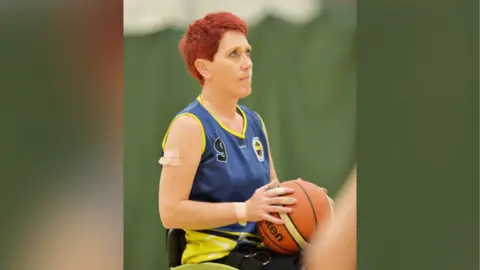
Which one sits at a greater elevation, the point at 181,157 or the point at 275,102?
the point at 275,102

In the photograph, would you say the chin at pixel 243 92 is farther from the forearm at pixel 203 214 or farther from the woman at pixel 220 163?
the forearm at pixel 203 214

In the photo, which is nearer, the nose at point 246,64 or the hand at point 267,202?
the hand at point 267,202

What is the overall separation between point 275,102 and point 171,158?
52cm

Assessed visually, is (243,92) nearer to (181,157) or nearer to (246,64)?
(246,64)

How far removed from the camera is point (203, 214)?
3062 millimetres

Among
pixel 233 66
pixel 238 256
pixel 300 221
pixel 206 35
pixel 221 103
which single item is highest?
pixel 206 35

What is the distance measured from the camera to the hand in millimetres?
2959

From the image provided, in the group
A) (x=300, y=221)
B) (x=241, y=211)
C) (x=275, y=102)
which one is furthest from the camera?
(x=275, y=102)

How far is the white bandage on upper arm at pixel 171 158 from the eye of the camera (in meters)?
3.14

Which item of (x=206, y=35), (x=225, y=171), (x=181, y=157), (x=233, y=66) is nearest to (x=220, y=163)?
(x=225, y=171)

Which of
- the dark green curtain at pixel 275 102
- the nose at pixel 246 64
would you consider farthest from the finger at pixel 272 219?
the nose at pixel 246 64

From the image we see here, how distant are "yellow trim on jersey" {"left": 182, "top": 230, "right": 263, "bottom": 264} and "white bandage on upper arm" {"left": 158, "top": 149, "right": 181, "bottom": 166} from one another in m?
0.31

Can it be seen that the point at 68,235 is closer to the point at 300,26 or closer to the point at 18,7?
the point at 18,7

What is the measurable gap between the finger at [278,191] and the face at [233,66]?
0.44 meters
